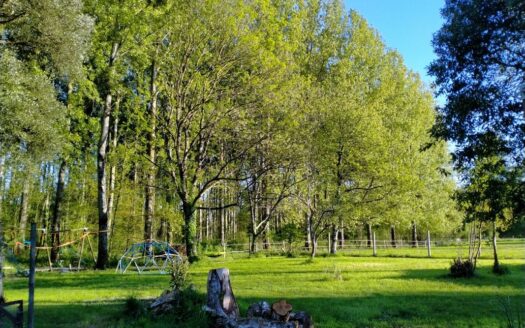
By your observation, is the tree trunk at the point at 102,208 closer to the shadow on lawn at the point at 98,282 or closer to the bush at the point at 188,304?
the shadow on lawn at the point at 98,282

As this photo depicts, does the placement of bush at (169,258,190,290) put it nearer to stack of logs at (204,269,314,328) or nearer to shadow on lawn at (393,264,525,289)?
Result: stack of logs at (204,269,314,328)

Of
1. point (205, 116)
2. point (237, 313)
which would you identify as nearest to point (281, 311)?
point (237, 313)

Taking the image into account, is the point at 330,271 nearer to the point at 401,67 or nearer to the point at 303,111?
the point at 303,111

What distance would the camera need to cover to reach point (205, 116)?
22.5 m

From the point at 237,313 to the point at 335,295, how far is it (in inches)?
160

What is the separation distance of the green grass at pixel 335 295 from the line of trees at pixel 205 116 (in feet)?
13.9

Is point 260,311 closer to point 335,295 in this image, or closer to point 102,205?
point 335,295

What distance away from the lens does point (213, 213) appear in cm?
5278

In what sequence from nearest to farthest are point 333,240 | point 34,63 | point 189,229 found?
point 34,63
point 189,229
point 333,240

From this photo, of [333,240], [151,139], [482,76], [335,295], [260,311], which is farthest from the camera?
[333,240]

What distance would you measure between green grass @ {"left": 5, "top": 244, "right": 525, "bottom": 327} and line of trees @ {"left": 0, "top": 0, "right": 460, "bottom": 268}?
423cm

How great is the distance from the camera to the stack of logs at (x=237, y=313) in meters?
7.32

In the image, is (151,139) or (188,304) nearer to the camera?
(188,304)

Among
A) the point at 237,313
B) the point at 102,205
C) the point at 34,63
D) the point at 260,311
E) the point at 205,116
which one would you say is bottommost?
the point at 237,313
